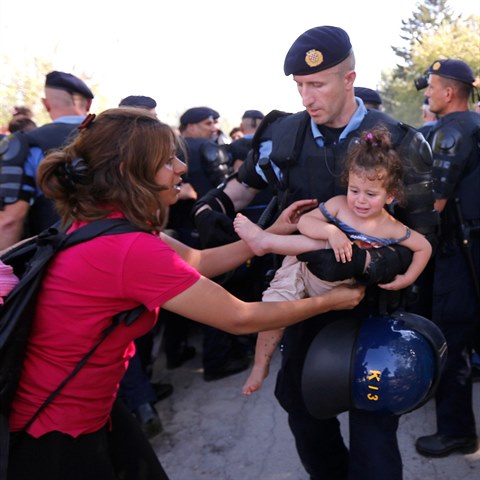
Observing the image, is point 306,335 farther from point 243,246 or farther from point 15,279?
point 15,279

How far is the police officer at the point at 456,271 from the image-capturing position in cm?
302

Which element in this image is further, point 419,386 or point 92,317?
point 419,386

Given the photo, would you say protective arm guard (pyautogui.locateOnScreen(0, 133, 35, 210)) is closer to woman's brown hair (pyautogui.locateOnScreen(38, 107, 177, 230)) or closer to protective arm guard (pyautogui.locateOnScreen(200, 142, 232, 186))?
woman's brown hair (pyautogui.locateOnScreen(38, 107, 177, 230))

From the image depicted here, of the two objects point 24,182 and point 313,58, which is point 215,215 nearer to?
point 313,58

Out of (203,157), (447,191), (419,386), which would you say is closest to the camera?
(419,386)

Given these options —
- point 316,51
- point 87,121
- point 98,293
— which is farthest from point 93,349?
point 316,51

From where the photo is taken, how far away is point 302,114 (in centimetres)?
236

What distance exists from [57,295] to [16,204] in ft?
5.74

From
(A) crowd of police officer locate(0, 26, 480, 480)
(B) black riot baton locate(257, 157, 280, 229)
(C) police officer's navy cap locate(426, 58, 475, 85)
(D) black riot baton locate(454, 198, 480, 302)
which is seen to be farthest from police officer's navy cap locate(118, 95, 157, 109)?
(D) black riot baton locate(454, 198, 480, 302)

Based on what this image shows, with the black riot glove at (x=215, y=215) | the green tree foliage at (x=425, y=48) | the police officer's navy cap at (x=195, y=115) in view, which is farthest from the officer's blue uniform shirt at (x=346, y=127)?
the green tree foliage at (x=425, y=48)

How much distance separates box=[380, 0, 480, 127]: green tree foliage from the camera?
2361 cm

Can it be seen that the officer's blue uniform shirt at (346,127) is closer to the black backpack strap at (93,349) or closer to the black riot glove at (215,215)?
the black riot glove at (215,215)

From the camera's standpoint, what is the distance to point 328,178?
2.20 m

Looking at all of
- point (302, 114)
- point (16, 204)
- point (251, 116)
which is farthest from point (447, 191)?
point (251, 116)
